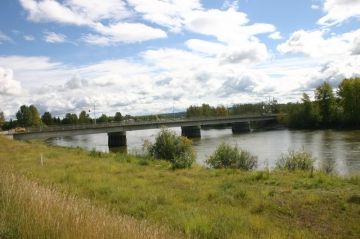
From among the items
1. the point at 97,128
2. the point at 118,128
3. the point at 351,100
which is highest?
the point at 351,100

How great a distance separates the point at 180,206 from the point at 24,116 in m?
165

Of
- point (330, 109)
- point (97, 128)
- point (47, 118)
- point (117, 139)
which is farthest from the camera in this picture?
point (47, 118)

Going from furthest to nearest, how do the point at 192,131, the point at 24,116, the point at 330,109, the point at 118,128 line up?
1. the point at 24,116
2. the point at 192,131
3. the point at 330,109
4. the point at 118,128

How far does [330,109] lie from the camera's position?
10850 centimetres

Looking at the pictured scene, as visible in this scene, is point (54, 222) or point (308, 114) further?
point (308, 114)

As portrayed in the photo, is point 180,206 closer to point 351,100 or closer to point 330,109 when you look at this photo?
point 351,100

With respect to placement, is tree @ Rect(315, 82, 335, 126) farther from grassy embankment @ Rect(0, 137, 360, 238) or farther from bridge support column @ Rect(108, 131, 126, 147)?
grassy embankment @ Rect(0, 137, 360, 238)

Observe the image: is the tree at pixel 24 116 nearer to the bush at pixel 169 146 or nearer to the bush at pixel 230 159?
the bush at pixel 169 146

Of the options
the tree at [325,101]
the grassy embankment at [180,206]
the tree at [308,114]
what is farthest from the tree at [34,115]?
the grassy embankment at [180,206]

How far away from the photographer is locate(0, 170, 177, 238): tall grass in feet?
20.8

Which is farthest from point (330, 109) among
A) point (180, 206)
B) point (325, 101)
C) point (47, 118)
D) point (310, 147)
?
point (47, 118)

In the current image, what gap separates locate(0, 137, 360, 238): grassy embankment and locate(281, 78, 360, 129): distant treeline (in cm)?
8629

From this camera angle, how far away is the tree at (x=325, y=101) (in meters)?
109

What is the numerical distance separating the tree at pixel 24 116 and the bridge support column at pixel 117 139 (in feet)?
224
